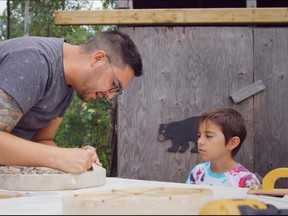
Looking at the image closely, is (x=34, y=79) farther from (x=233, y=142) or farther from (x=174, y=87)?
(x=174, y=87)

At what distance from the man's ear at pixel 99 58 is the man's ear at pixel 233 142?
62.0 inches

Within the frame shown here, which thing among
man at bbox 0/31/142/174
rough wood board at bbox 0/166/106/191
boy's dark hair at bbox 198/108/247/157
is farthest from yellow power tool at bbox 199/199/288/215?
boy's dark hair at bbox 198/108/247/157

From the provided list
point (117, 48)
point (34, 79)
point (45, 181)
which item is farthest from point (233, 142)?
point (45, 181)

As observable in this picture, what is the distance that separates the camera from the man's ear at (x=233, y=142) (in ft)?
13.3

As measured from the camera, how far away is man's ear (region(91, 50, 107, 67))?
9.46 ft

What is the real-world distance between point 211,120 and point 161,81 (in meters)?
1.32

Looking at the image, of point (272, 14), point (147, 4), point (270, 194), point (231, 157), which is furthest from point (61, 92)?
point (147, 4)

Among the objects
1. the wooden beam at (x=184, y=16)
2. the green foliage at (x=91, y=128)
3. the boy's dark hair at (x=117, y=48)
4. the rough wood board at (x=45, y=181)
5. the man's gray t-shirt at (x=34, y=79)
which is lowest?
the green foliage at (x=91, y=128)

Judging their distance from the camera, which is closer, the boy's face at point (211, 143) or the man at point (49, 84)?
the man at point (49, 84)

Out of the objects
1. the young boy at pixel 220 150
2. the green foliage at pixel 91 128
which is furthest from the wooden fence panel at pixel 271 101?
the green foliage at pixel 91 128

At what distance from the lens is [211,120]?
162 inches

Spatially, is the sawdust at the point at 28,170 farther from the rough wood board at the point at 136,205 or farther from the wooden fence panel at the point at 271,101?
the wooden fence panel at the point at 271,101

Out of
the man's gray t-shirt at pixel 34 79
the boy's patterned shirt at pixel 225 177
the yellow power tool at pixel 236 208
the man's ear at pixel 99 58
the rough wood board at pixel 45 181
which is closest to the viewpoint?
the yellow power tool at pixel 236 208

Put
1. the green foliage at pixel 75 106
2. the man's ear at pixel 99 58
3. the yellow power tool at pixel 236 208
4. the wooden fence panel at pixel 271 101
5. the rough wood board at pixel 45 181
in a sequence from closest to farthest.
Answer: the yellow power tool at pixel 236 208, the rough wood board at pixel 45 181, the man's ear at pixel 99 58, the wooden fence panel at pixel 271 101, the green foliage at pixel 75 106
